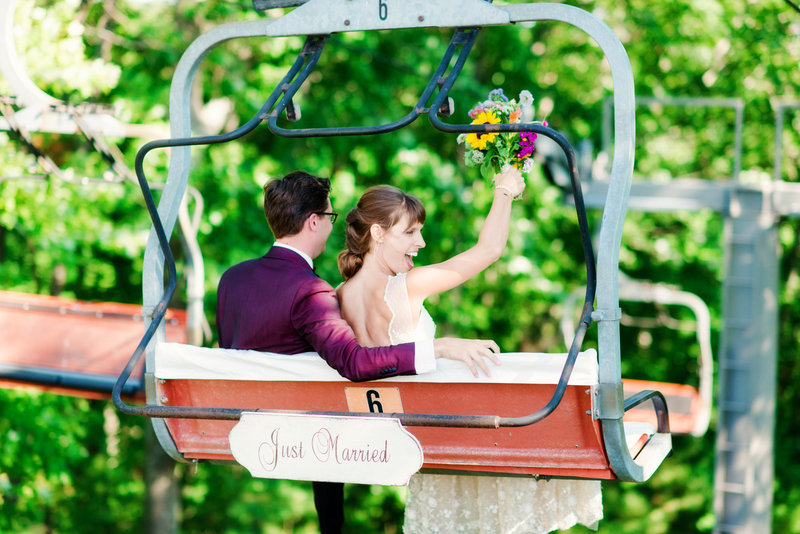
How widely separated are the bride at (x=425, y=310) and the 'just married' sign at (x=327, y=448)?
0.29 m

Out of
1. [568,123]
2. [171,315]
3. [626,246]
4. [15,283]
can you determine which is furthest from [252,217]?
[626,246]

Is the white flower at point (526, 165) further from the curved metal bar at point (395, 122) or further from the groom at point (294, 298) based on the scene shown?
the groom at point (294, 298)

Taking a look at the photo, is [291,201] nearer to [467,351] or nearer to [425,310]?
[425,310]

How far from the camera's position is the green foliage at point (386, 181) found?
7848 millimetres

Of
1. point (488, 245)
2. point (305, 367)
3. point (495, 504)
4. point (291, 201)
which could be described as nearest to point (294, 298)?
point (305, 367)

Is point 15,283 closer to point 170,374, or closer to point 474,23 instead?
point 170,374

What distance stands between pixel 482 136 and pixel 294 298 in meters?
0.70

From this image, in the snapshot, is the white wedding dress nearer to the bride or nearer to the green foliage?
the bride

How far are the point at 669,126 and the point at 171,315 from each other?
839cm

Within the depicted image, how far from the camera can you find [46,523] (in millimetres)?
12938

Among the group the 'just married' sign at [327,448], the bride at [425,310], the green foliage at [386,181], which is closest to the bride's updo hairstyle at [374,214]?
the bride at [425,310]

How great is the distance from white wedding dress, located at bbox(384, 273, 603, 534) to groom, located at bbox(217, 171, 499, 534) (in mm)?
305

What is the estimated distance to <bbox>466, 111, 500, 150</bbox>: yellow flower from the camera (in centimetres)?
266

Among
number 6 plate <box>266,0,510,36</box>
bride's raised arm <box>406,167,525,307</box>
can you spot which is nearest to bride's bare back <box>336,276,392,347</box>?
bride's raised arm <box>406,167,525,307</box>
